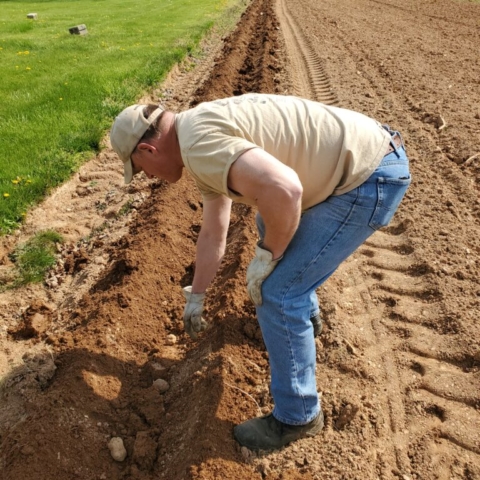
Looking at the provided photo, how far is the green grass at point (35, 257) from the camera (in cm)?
447

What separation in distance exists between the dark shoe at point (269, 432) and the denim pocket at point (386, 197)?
3.58ft

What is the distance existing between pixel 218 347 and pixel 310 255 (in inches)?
51.4

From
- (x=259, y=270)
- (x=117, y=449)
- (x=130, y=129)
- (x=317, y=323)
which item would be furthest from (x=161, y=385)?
(x=130, y=129)

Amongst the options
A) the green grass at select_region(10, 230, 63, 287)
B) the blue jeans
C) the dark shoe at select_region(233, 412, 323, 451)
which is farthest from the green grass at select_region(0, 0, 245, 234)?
the blue jeans

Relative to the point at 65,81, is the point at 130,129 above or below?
above

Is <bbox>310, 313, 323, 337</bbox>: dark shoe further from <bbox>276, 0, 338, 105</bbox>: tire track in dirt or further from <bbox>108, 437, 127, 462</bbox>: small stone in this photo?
<bbox>276, 0, 338, 105</bbox>: tire track in dirt

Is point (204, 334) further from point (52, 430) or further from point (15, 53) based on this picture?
point (15, 53)

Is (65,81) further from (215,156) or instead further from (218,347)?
(215,156)

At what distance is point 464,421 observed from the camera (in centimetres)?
292

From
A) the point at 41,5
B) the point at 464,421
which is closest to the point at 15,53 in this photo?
the point at 464,421

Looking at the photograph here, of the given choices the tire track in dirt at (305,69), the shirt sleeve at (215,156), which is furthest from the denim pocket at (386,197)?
the tire track in dirt at (305,69)

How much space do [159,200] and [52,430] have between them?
2810mm

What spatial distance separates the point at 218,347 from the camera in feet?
11.3

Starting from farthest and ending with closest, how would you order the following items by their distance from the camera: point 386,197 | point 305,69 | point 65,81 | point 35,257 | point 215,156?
point 305,69, point 65,81, point 35,257, point 386,197, point 215,156
